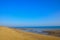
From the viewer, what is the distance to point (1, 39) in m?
4.02

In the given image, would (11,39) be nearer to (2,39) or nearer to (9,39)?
(9,39)

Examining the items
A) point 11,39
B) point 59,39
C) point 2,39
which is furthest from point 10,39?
point 59,39

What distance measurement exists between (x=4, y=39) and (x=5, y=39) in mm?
41

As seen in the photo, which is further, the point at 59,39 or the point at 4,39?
the point at 59,39

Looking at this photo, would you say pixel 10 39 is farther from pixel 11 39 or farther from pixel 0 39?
pixel 0 39

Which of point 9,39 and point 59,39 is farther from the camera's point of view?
point 59,39

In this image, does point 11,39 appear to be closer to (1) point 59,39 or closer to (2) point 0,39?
(2) point 0,39

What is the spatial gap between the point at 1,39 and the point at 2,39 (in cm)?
4

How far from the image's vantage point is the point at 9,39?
162 inches

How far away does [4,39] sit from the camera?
406 cm

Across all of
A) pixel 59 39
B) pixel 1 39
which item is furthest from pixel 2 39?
pixel 59 39

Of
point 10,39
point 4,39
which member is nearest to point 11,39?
point 10,39

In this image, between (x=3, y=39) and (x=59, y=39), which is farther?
(x=59, y=39)

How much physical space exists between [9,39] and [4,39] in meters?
0.21
